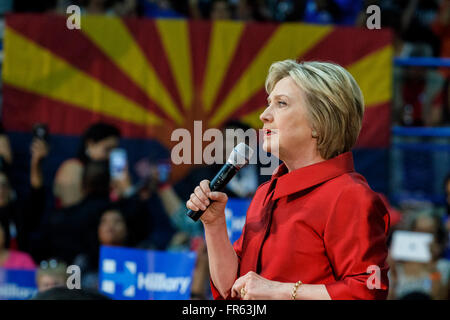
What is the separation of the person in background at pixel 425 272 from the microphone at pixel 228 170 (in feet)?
9.92

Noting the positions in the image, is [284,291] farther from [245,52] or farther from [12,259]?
[245,52]

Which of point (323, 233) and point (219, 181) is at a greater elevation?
point (219, 181)

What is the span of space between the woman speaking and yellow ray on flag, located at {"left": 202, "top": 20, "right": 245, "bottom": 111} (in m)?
3.96

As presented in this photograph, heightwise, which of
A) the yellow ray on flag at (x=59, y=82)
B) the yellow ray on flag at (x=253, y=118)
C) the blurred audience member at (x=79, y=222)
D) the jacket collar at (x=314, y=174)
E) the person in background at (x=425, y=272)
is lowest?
the person in background at (x=425, y=272)

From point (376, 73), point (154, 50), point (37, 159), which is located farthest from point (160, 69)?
point (376, 73)

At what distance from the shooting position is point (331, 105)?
1653 millimetres

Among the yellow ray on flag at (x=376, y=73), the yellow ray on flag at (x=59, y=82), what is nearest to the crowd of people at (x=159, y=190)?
the yellow ray on flag at (x=376, y=73)

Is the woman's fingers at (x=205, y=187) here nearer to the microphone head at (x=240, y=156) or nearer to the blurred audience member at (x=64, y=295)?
the microphone head at (x=240, y=156)

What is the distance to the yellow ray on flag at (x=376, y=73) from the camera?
5711mm

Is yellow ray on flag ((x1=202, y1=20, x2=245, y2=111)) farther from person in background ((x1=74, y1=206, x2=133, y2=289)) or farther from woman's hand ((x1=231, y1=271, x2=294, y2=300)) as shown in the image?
woman's hand ((x1=231, y1=271, x2=294, y2=300))

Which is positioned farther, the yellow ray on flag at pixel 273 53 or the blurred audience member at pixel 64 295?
the yellow ray on flag at pixel 273 53

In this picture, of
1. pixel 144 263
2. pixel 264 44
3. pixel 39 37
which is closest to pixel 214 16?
pixel 264 44

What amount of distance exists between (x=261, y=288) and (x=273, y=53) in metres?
4.40

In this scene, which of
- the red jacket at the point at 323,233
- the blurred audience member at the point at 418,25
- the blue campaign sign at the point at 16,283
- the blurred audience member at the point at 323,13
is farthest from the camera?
the blurred audience member at the point at 323,13
